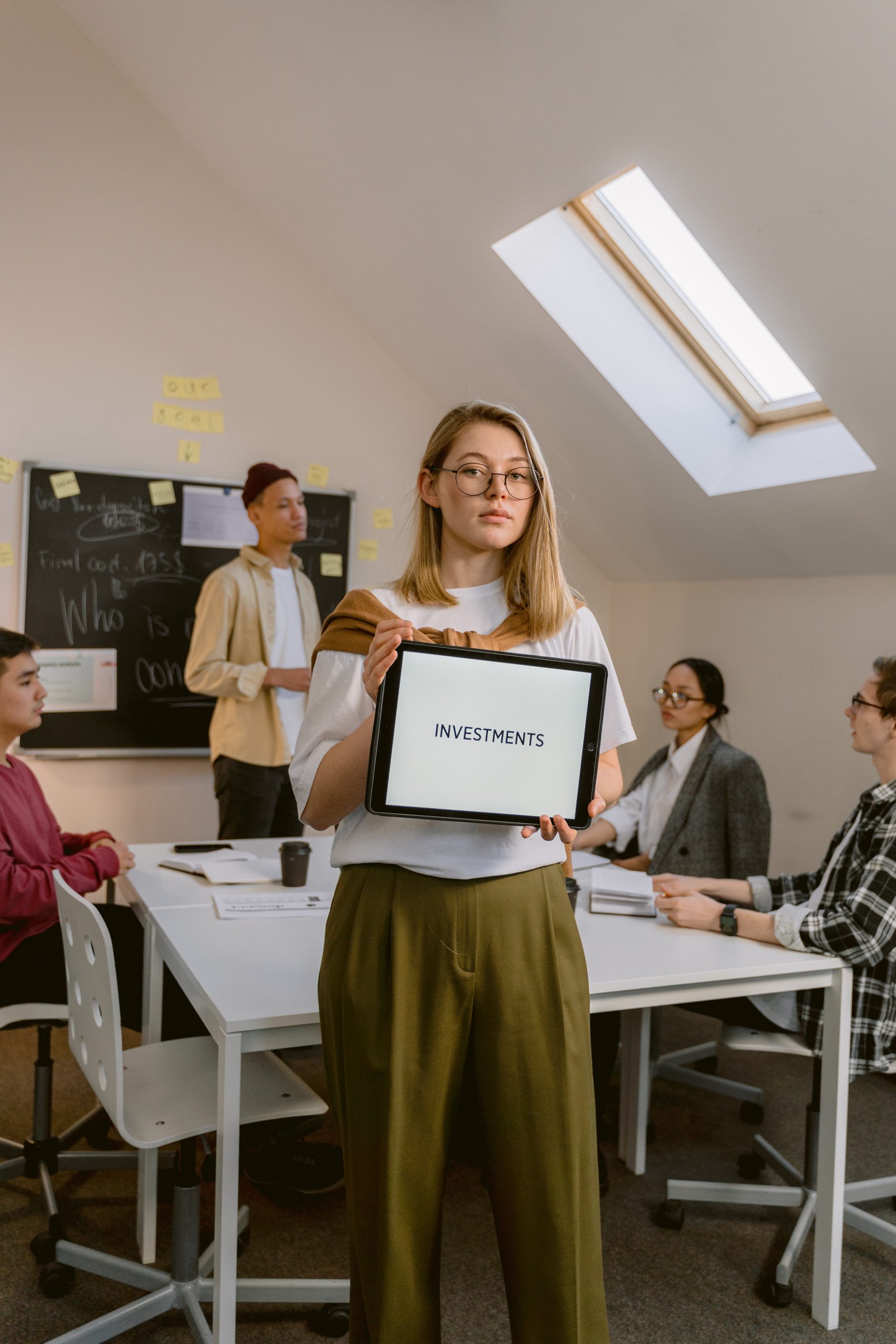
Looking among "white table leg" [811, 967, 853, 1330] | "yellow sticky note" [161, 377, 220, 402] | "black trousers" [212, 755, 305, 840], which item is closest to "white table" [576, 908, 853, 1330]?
"white table leg" [811, 967, 853, 1330]

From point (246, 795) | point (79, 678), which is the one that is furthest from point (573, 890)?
point (79, 678)

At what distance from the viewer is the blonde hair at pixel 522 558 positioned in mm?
1384

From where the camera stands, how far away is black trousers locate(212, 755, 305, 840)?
349cm

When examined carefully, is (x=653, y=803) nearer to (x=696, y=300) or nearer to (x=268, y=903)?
(x=268, y=903)

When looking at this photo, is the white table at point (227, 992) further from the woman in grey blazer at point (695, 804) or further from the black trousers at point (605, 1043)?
Answer: the woman in grey blazer at point (695, 804)

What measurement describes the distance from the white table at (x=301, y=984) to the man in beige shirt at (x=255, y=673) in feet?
3.77

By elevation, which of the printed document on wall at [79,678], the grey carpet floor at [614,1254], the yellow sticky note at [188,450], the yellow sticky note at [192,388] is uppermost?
the yellow sticky note at [192,388]

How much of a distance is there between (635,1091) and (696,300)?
2.42m

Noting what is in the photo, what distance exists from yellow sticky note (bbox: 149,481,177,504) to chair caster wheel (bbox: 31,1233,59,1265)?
2.59 m

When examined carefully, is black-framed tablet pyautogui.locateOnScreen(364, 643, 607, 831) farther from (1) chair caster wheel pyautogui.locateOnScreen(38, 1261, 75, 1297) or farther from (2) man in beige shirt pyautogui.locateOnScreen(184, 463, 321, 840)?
(2) man in beige shirt pyautogui.locateOnScreen(184, 463, 321, 840)

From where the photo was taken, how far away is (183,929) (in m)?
1.98

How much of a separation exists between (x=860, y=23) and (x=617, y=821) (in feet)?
7.09

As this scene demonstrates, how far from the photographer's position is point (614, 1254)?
2.15m

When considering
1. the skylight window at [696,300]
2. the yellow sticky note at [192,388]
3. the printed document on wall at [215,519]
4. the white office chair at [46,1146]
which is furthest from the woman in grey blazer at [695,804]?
the yellow sticky note at [192,388]
